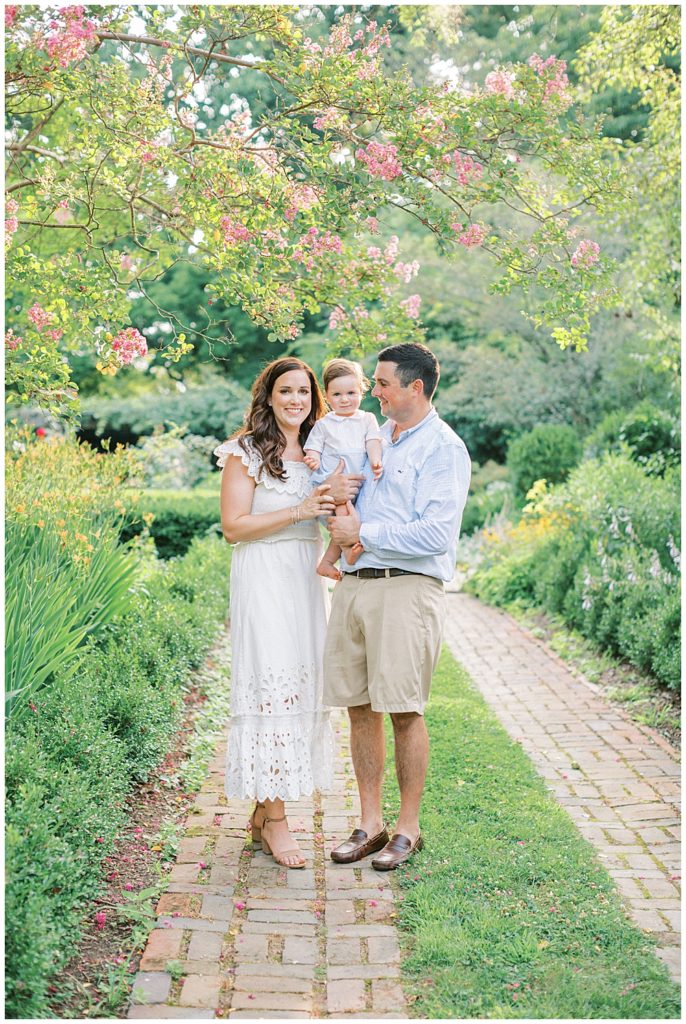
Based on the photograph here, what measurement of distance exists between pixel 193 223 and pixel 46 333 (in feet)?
3.76

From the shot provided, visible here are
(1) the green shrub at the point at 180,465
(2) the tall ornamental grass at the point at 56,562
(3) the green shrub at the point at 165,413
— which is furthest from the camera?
(3) the green shrub at the point at 165,413

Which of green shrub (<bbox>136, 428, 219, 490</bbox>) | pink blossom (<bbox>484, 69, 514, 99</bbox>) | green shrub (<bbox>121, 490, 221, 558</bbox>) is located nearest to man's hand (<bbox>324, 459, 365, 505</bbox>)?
pink blossom (<bbox>484, 69, 514, 99</bbox>)

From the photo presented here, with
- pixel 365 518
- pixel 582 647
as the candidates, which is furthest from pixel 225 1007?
pixel 582 647

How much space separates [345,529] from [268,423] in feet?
1.92

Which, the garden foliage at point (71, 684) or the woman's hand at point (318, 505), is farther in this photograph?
the woman's hand at point (318, 505)

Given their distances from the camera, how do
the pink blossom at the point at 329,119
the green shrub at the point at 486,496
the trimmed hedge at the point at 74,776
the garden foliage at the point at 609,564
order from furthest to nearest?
the green shrub at the point at 486,496 < the garden foliage at the point at 609,564 < the pink blossom at the point at 329,119 < the trimmed hedge at the point at 74,776

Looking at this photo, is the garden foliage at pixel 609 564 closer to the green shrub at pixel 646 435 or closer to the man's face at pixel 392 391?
the green shrub at pixel 646 435

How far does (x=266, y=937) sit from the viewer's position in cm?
335

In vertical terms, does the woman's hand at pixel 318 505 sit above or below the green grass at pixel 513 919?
above

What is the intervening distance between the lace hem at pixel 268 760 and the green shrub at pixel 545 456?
10.5 meters

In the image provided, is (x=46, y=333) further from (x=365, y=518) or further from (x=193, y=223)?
(x=365, y=518)

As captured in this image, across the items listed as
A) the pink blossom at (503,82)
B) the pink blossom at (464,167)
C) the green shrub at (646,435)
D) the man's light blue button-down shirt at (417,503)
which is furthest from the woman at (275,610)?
the green shrub at (646,435)

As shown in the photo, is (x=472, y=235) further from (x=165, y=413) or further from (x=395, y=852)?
(x=165, y=413)

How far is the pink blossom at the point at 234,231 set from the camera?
14.8 ft
